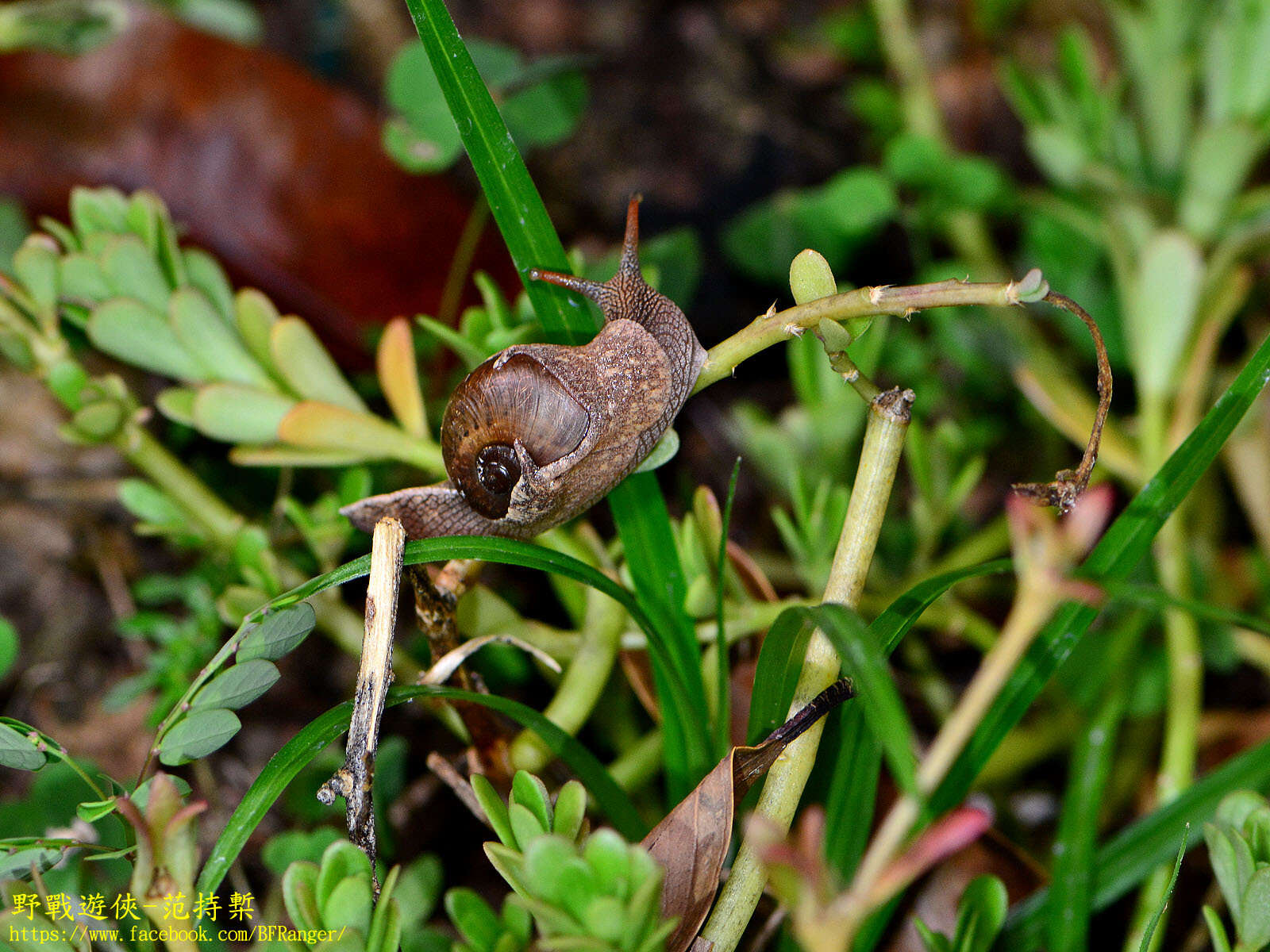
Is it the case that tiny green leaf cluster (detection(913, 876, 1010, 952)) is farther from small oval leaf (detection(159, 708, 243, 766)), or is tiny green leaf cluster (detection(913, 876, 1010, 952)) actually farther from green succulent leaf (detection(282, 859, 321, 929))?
small oval leaf (detection(159, 708, 243, 766))

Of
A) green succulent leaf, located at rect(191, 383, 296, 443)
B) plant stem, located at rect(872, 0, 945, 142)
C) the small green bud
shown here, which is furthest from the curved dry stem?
plant stem, located at rect(872, 0, 945, 142)

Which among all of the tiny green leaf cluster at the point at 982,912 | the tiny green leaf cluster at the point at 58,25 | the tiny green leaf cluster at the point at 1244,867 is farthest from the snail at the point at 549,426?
the tiny green leaf cluster at the point at 58,25

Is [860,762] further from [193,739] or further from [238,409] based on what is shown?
[238,409]

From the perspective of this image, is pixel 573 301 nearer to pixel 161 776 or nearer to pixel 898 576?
pixel 161 776

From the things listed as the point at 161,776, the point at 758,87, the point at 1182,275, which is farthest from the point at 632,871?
the point at 758,87

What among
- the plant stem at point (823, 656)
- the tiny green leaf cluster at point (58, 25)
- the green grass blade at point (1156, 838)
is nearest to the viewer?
the plant stem at point (823, 656)

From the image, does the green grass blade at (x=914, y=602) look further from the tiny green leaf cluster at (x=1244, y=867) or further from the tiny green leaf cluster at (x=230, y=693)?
the tiny green leaf cluster at (x=230, y=693)
